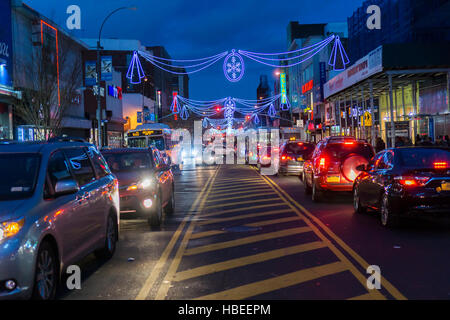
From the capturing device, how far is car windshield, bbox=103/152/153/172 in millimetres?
12297

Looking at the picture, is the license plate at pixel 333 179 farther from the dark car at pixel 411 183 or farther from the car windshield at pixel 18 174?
the car windshield at pixel 18 174

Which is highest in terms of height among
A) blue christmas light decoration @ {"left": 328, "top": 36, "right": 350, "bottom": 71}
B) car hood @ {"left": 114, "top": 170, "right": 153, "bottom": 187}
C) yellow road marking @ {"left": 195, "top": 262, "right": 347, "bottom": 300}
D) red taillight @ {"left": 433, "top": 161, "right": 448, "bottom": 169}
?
blue christmas light decoration @ {"left": 328, "top": 36, "right": 350, "bottom": 71}

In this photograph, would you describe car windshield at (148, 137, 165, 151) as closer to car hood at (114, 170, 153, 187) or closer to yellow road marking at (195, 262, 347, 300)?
car hood at (114, 170, 153, 187)

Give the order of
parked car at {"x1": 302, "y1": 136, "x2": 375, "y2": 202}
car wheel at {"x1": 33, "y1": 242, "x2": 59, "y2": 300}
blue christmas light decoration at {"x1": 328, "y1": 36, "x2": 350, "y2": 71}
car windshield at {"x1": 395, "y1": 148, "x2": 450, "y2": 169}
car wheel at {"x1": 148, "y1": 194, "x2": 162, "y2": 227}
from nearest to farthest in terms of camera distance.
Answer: car wheel at {"x1": 33, "y1": 242, "x2": 59, "y2": 300} < car windshield at {"x1": 395, "y1": 148, "x2": 450, "y2": 169} < car wheel at {"x1": 148, "y1": 194, "x2": 162, "y2": 227} < parked car at {"x1": 302, "y1": 136, "x2": 375, "y2": 202} < blue christmas light decoration at {"x1": 328, "y1": 36, "x2": 350, "y2": 71}

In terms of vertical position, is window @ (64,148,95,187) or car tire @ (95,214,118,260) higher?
window @ (64,148,95,187)

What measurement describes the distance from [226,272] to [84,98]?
39.5 meters

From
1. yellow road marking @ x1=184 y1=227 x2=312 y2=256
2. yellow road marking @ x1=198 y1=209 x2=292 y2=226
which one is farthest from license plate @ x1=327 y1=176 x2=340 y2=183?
yellow road marking @ x1=184 y1=227 x2=312 y2=256

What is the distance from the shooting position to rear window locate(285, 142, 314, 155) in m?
25.9

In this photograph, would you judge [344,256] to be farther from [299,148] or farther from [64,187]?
[299,148]

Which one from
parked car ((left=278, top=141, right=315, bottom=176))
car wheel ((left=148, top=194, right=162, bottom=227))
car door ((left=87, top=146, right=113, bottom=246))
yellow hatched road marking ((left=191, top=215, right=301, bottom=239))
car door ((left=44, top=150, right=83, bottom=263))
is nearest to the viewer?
car door ((left=44, top=150, right=83, bottom=263))

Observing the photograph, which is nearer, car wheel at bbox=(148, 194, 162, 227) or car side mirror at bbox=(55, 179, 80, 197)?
car side mirror at bbox=(55, 179, 80, 197)

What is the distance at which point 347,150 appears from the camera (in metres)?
15.8

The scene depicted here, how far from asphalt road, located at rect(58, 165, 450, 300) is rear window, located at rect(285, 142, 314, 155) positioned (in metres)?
12.2
